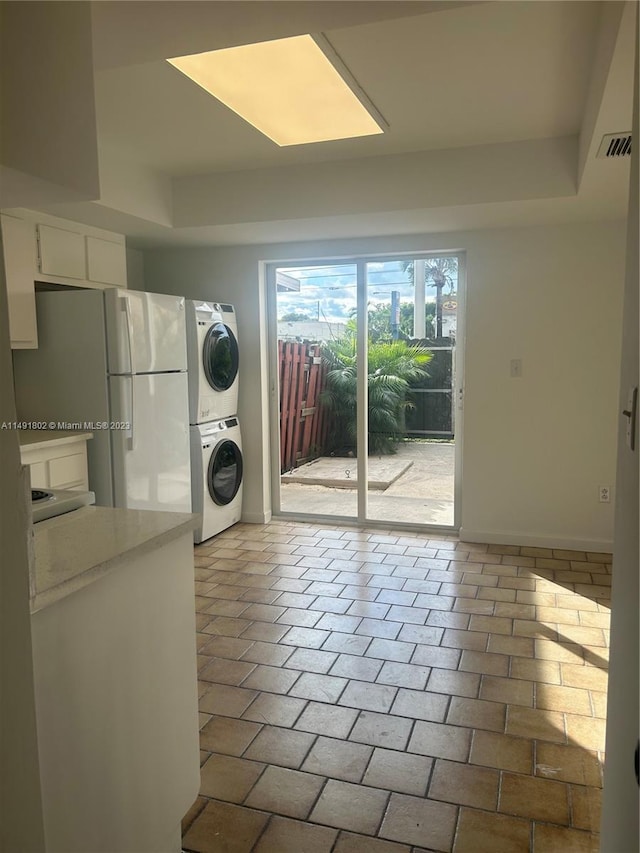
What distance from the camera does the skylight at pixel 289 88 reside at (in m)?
2.46

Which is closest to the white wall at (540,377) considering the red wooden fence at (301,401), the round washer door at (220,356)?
the red wooden fence at (301,401)

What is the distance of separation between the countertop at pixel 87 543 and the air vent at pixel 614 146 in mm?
2173

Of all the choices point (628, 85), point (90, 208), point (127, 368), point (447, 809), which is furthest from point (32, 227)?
point (447, 809)

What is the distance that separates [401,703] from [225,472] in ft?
8.75

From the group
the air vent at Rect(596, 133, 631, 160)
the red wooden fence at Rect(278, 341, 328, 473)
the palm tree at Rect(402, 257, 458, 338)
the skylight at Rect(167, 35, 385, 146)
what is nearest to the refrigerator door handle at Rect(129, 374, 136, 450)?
the skylight at Rect(167, 35, 385, 146)

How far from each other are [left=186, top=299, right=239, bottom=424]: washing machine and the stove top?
256cm

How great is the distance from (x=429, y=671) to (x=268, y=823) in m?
1.08

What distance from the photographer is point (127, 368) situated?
3732mm

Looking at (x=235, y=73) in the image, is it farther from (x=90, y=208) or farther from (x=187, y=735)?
(x=187, y=735)

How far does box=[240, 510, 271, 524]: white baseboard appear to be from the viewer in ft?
17.0

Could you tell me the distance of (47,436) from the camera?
3541 mm

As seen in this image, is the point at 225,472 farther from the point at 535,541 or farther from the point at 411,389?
the point at 535,541

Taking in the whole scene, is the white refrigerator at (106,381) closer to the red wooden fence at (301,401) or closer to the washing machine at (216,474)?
the washing machine at (216,474)

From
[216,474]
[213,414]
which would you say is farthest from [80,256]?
[216,474]
